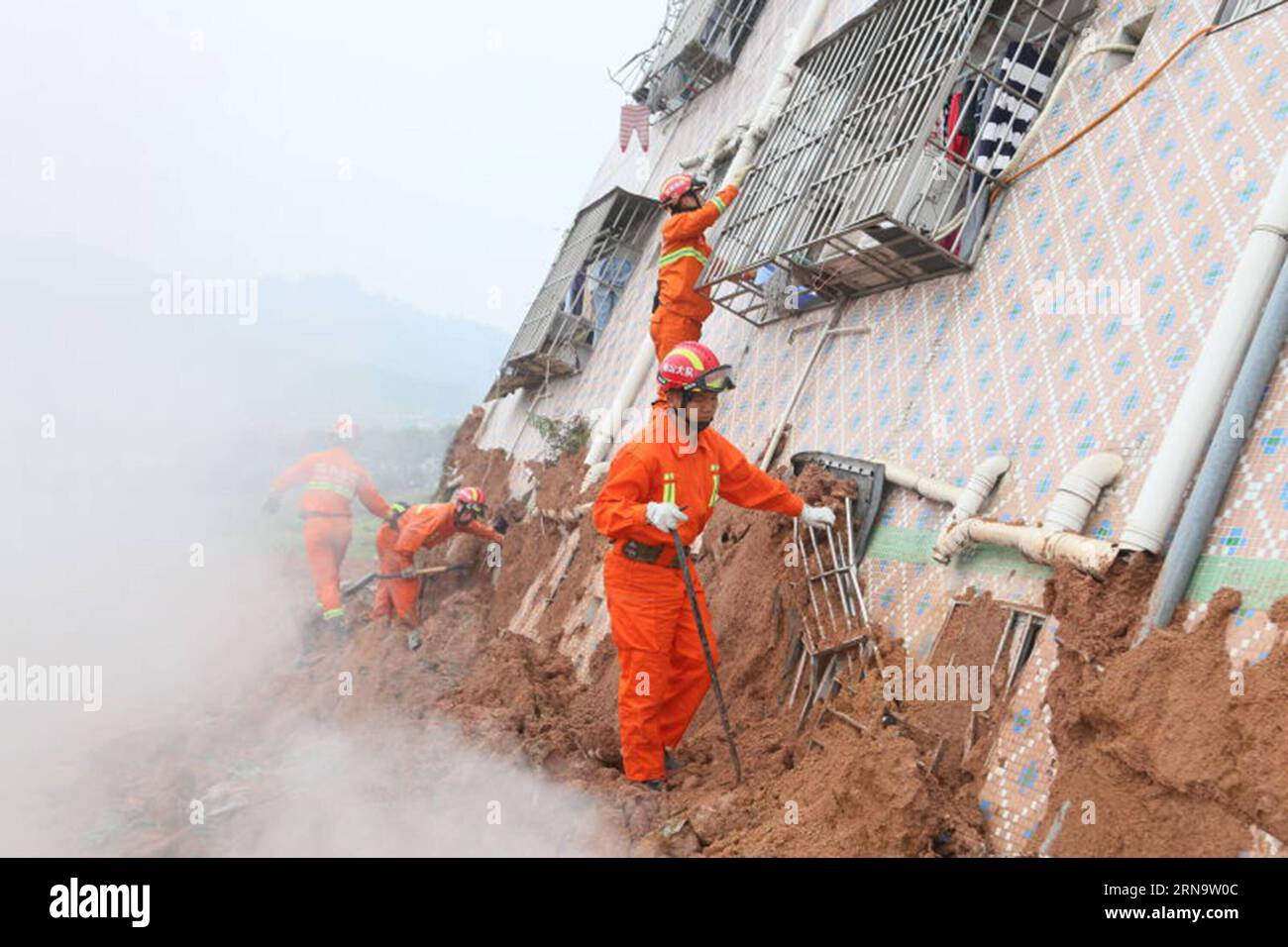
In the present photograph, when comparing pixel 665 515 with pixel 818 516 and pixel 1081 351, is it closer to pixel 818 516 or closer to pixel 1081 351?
pixel 818 516

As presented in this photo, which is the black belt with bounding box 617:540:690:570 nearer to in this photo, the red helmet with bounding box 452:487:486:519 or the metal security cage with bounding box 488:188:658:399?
the red helmet with bounding box 452:487:486:519

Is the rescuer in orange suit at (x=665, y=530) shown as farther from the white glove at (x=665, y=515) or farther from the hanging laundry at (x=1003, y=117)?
the hanging laundry at (x=1003, y=117)

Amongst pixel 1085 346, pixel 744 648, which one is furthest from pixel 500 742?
pixel 1085 346

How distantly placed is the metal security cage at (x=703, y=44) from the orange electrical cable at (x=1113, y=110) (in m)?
8.25

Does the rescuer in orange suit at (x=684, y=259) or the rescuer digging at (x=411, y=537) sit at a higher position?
the rescuer in orange suit at (x=684, y=259)

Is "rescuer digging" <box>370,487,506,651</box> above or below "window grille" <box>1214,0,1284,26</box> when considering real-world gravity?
below

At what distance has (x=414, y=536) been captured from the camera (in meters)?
9.86

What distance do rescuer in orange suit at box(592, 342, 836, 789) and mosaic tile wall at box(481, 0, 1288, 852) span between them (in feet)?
2.92

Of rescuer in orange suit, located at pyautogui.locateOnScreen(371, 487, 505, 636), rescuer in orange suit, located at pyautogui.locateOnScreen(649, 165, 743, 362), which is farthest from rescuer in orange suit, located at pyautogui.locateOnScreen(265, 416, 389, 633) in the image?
rescuer in orange suit, located at pyautogui.locateOnScreen(649, 165, 743, 362)

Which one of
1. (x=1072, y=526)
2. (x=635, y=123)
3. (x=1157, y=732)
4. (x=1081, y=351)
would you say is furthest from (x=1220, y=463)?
(x=635, y=123)

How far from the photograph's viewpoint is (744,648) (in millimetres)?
5598

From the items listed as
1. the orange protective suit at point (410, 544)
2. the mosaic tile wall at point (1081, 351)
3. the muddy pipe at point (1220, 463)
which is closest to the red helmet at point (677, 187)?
the mosaic tile wall at point (1081, 351)

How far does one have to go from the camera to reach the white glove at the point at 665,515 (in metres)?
4.79

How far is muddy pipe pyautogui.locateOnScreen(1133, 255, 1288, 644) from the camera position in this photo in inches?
131
